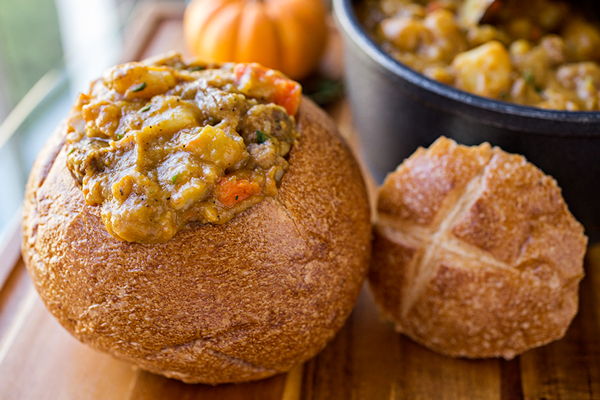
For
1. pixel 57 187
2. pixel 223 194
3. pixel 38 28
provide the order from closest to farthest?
pixel 223 194 < pixel 57 187 < pixel 38 28

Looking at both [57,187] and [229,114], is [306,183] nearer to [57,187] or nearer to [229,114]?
[229,114]

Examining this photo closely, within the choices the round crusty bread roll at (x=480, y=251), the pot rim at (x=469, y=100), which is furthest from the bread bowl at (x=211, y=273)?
the pot rim at (x=469, y=100)

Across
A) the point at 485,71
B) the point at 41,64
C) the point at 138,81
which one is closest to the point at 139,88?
the point at 138,81

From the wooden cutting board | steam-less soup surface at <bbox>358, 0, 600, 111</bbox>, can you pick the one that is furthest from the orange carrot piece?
the wooden cutting board

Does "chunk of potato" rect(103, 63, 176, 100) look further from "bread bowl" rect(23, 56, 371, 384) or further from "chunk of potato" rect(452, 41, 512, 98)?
"chunk of potato" rect(452, 41, 512, 98)

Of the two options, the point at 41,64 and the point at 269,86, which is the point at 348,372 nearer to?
the point at 269,86

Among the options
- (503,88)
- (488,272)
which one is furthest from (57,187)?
(503,88)
